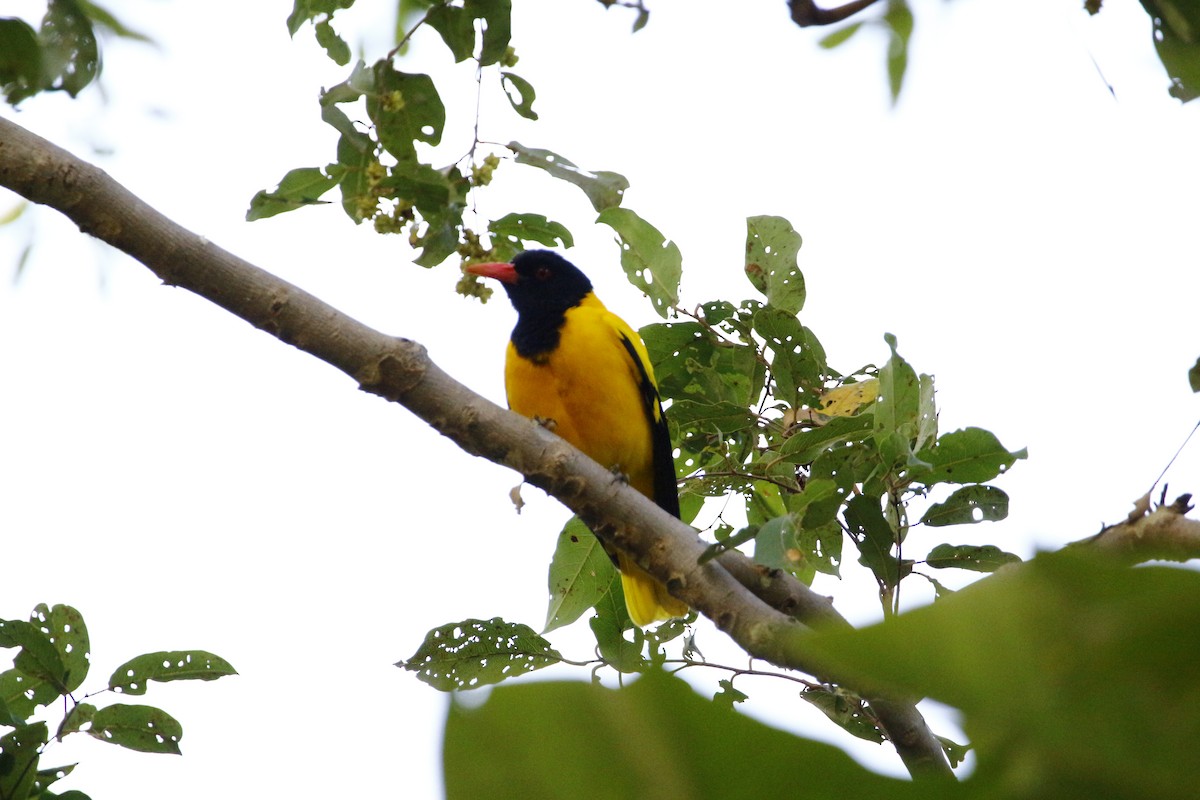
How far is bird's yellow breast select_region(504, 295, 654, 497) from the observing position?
4438 mm

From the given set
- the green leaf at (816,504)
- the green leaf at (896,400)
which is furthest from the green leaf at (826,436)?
the green leaf at (816,504)

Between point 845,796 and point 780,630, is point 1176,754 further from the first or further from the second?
point 780,630

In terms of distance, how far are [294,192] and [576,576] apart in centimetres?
137

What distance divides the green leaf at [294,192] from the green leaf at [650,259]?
81 centimetres

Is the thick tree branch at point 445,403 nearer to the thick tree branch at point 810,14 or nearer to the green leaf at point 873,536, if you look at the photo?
the green leaf at point 873,536

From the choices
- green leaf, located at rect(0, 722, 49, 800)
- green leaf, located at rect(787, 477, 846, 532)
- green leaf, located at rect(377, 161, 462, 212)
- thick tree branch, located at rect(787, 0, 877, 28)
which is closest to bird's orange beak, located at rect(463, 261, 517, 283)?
green leaf, located at rect(377, 161, 462, 212)

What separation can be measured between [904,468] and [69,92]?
186 centimetres

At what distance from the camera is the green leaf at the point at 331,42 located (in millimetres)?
2838

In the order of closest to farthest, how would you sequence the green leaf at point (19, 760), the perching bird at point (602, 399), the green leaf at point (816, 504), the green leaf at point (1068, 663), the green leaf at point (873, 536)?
the green leaf at point (1068, 663)
the green leaf at point (19, 760)
the green leaf at point (816, 504)
the green leaf at point (873, 536)
the perching bird at point (602, 399)

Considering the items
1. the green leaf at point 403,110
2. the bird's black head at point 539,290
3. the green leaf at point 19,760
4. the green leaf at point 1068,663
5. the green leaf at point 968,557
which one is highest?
the bird's black head at point 539,290

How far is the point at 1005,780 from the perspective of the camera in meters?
0.35

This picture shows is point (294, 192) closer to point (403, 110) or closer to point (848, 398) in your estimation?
point (403, 110)

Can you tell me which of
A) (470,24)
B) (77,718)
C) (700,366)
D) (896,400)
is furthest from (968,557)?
(77,718)

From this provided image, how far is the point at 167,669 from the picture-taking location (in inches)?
97.0
